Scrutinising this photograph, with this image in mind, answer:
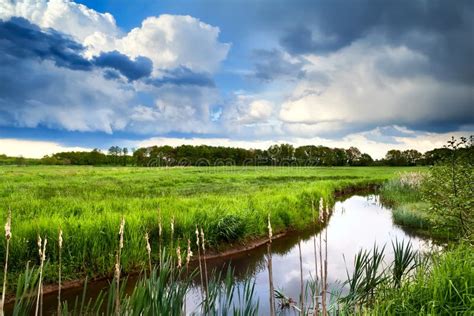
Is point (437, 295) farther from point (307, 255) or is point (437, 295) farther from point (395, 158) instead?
point (395, 158)

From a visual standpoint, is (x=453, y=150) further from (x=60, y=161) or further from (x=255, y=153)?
(x=60, y=161)

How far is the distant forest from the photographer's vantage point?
127812 millimetres

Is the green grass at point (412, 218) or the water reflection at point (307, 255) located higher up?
the green grass at point (412, 218)

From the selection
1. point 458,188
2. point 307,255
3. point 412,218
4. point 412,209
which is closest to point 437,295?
point 458,188

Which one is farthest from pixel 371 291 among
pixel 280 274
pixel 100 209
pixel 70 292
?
pixel 100 209

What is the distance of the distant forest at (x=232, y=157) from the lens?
128m

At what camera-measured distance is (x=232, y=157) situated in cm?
13438

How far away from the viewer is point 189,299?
27.6 ft

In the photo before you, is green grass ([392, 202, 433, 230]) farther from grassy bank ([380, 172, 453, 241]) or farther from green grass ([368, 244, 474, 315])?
green grass ([368, 244, 474, 315])

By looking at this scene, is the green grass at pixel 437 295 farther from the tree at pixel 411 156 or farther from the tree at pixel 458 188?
the tree at pixel 411 156

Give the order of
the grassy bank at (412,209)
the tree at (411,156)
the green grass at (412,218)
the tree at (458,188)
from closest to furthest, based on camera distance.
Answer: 1. the tree at (458,188)
2. the grassy bank at (412,209)
3. the green grass at (412,218)
4. the tree at (411,156)

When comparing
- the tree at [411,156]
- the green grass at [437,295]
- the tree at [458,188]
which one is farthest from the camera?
the tree at [411,156]

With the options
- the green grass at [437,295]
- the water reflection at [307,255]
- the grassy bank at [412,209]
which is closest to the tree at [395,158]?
the grassy bank at [412,209]

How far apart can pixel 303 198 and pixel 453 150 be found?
37.8ft
